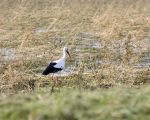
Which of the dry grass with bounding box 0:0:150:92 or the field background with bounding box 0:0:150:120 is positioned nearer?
the field background with bounding box 0:0:150:120

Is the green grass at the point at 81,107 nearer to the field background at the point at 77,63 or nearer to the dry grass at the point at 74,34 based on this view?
the field background at the point at 77,63

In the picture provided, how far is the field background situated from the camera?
17.7 ft

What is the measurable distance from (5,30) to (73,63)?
473 cm

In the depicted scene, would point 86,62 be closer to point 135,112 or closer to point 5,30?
point 5,30

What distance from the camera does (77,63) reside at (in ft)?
44.1

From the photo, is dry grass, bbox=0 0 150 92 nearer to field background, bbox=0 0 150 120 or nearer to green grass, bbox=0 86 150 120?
field background, bbox=0 0 150 120

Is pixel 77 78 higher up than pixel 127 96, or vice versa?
pixel 127 96

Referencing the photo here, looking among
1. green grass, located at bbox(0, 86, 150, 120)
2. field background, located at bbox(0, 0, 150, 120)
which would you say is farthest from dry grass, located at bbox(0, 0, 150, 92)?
green grass, located at bbox(0, 86, 150, 120)

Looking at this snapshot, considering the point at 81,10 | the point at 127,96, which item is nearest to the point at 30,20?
the point at 81,10

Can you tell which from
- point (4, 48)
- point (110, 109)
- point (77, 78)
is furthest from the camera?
point (4, 48)

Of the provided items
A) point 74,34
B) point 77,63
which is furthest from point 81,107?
point 74,34

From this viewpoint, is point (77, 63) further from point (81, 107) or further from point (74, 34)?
point (81, 107)

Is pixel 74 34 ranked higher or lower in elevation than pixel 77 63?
higher

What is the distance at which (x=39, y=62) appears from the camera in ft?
44.3
